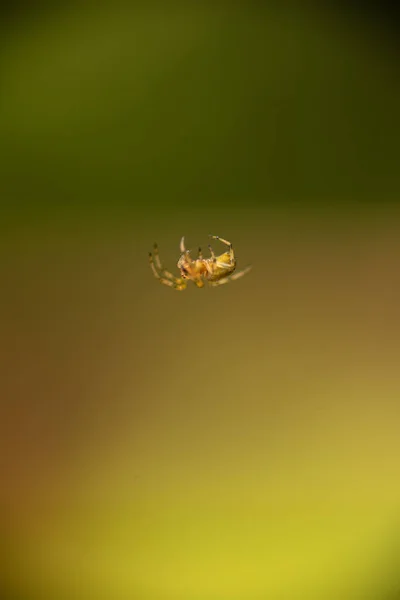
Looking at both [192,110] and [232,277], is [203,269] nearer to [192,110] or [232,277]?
[232,277]

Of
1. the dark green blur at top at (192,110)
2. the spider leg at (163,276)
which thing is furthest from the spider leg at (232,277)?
the dark green blur at top at (192,110)

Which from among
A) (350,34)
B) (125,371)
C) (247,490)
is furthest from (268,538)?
(350,34)

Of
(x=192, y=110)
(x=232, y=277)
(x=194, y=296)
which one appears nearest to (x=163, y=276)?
(x=194, y=296)

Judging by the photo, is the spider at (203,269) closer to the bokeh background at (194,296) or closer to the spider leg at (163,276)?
the spider leg at (163,276)

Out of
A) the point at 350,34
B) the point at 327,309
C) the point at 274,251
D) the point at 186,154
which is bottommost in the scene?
the point at 327,309

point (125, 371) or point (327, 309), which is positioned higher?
point (327, 309)

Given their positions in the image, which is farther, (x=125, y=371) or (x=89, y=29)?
(x=125, y=371)

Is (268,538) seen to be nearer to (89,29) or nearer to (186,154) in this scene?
(186,154)
